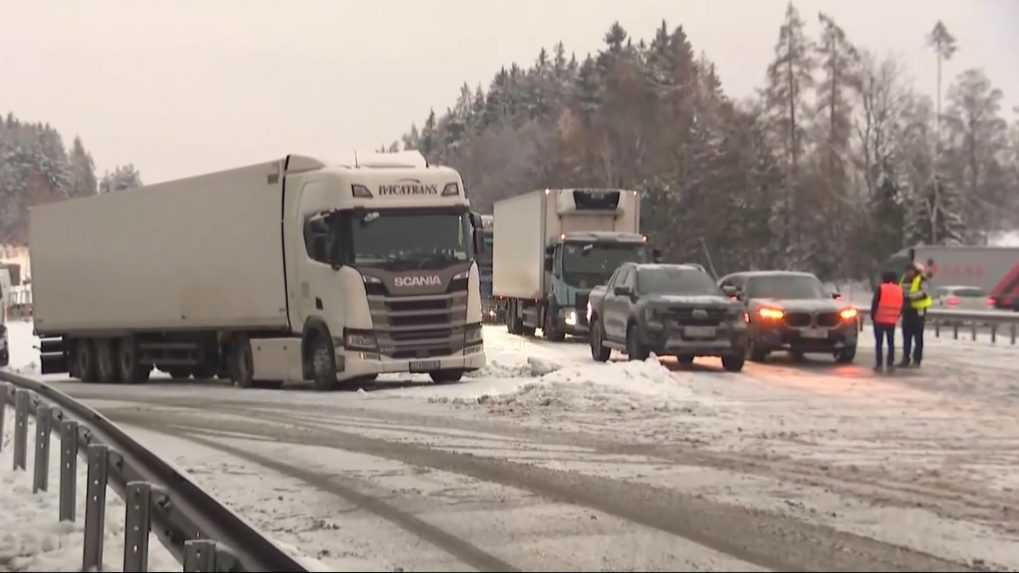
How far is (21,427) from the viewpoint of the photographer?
9797mm

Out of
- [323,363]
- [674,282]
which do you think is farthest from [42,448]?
[674,282]

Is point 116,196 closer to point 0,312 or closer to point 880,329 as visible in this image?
point 0,312

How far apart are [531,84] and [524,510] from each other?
143m

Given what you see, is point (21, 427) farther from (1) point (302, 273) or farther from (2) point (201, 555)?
(1) point (302, 273)

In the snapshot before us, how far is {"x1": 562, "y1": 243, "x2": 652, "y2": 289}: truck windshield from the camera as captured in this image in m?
28.9

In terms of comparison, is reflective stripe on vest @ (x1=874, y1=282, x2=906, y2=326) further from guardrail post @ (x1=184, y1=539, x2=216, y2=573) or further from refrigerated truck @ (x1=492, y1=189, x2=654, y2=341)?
guardrail post @ (x1=184, y1=539, x2=216, y2=573)

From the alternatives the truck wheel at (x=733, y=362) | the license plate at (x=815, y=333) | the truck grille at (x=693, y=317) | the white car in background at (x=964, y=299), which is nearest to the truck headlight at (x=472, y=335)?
the truck grille at (x=693, y=317)

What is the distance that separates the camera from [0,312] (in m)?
31.2

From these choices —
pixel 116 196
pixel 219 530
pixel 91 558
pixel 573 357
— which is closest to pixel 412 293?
pixel 573 357

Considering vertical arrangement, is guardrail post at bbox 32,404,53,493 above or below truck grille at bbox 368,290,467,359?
below

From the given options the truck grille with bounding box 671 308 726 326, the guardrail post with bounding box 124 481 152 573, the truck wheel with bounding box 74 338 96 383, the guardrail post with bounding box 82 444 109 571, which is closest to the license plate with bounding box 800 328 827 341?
the truck grille with bounding box 671 308 726 326

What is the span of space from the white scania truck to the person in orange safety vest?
7.78 metres

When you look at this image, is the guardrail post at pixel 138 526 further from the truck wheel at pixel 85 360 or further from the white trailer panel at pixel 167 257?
the truck wheel at pixel 85 360

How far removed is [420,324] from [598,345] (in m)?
6.33
